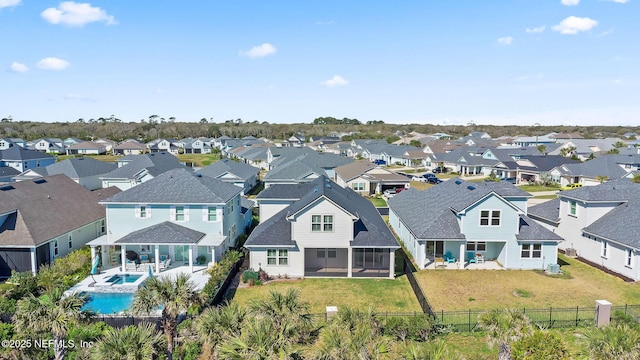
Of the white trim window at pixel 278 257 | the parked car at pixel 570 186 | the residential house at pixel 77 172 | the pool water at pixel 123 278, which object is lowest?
the pool water at pixel 123 278

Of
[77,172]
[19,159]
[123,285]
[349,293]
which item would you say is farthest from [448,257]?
[19,159]

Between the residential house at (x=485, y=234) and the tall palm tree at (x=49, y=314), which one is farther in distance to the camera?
the residential house at (x=485, y=234)

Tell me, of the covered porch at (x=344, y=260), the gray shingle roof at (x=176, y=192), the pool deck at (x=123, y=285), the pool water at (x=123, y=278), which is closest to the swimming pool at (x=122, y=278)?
the pool water at (x=123, y=278)

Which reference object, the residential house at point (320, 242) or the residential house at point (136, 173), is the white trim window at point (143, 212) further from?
the residential house at point (136, 173)

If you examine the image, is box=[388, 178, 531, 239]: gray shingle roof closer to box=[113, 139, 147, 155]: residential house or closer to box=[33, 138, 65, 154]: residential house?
box=[113, 139, 147, 155]: residential house

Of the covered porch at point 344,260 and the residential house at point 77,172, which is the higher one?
the residential house at point 77,172

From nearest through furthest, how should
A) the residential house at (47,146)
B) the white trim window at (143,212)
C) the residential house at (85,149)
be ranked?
the white trim window at (143,212) < the residential house at (85,149) < the residential house at (47,146)

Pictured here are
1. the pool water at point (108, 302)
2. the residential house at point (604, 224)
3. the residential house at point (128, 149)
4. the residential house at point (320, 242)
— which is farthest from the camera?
the residential house at point (128, 149)

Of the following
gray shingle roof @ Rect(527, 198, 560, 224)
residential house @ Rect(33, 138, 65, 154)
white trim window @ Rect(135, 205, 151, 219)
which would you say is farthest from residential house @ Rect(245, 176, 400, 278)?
residential house @ Rect(33, 138, 65, 154)
